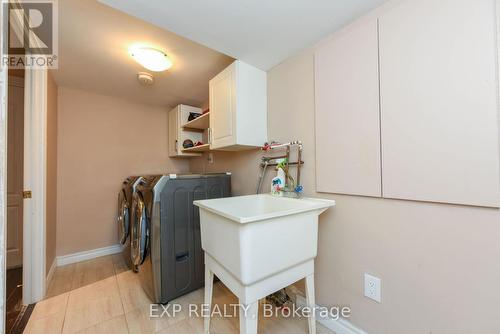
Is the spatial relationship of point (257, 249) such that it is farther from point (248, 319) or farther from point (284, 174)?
point (284, 174)

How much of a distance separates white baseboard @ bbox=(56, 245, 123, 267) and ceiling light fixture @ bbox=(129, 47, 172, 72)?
2.33m

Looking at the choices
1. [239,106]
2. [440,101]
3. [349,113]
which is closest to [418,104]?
[440,101]

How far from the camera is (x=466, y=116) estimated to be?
0.83 meters

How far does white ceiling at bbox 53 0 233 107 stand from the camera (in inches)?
49.9

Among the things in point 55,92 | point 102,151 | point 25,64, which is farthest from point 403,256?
point 55,92

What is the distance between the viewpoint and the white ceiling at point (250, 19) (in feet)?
3.45

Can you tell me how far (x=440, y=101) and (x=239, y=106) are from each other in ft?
3.99

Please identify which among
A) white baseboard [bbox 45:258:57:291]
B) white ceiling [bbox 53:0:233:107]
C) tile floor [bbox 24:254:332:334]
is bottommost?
tile floor [bbox 24:254:332:334]

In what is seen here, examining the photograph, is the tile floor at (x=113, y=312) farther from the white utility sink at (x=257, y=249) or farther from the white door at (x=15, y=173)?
the white door at (x=15, y=173)

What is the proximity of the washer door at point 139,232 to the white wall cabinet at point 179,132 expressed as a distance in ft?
3.36

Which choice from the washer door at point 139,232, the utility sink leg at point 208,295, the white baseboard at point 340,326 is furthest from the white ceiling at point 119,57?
the white baseboard at point 340,326

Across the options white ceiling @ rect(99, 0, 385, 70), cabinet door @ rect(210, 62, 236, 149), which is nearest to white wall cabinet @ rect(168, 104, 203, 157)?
cabinet door @ rect(210, 62, 236, 149)

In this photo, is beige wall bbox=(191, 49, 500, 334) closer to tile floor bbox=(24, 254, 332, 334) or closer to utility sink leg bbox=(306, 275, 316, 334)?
utility sink leg bbox=(306, 275, 316, 334)

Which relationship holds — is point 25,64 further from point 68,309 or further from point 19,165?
point 68,309
